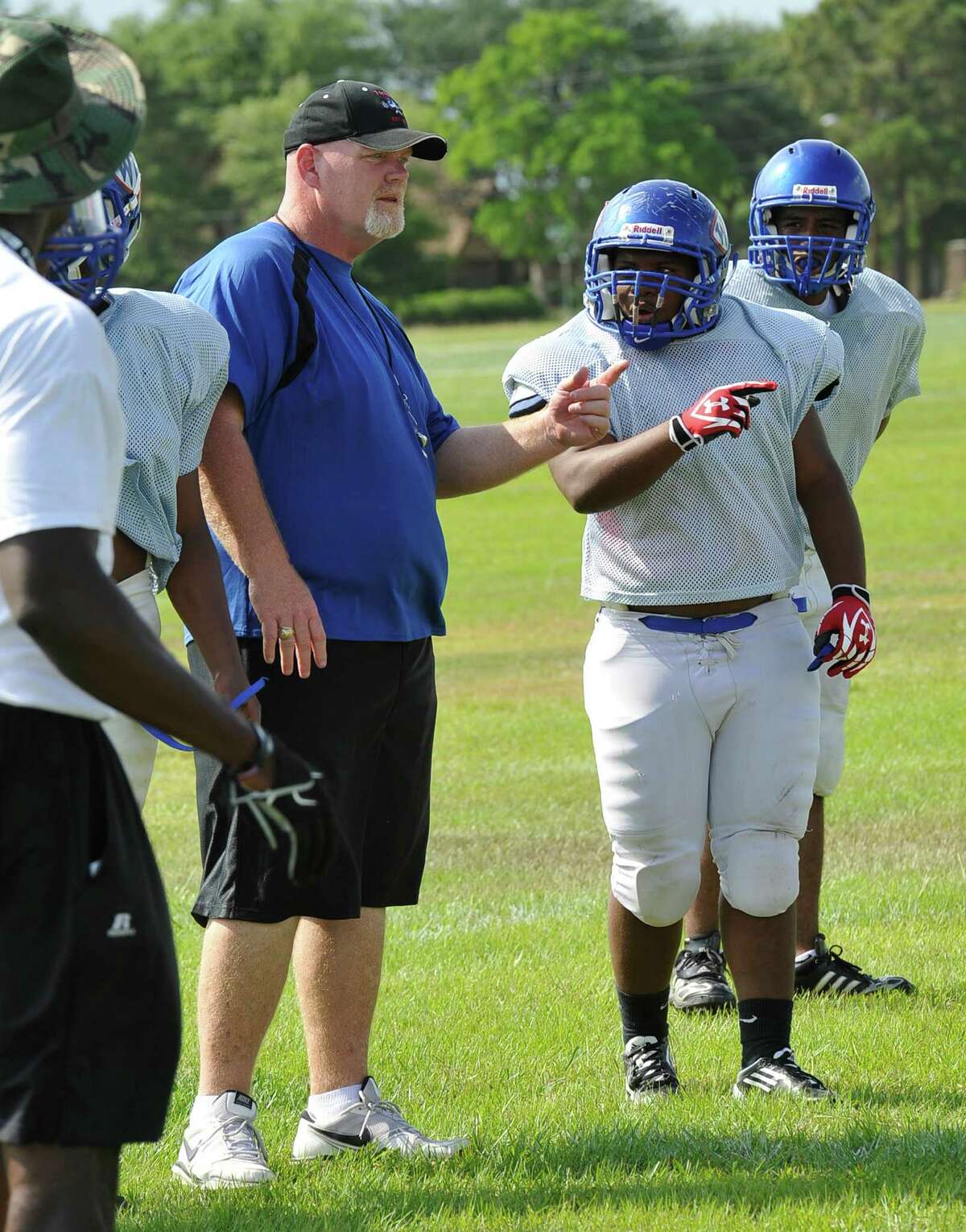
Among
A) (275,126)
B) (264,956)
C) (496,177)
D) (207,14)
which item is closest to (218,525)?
(264,956)

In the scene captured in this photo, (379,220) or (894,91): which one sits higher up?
(379,220)

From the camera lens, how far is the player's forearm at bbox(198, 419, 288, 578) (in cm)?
407

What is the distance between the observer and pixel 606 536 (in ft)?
15.5

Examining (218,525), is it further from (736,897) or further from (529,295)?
(529,295)

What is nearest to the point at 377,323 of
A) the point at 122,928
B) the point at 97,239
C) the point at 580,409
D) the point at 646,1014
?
the point at 580,409

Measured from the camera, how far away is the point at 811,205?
219 inches

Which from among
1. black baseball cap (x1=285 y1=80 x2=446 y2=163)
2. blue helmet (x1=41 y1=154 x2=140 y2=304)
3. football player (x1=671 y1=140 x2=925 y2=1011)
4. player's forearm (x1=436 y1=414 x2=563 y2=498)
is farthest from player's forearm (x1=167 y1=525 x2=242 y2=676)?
football player (x1=671 y1=140 x2=925 y2=1011)

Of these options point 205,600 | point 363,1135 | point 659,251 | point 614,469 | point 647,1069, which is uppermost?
point 659,251

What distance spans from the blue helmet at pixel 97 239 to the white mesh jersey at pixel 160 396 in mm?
145

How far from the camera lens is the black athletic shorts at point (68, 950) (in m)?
2.58

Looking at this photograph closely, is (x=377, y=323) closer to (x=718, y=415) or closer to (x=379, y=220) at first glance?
(x=379, y=220)

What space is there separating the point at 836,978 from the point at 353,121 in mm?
3000

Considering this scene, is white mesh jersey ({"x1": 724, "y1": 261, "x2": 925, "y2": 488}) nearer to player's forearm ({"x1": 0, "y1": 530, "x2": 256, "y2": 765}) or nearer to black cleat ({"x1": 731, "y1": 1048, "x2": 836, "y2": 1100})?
black cleat ({"x1": 731, "y1": 1048, "x2": 836, "y2": 1100})

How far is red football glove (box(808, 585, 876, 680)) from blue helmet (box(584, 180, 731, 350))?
814 mm
